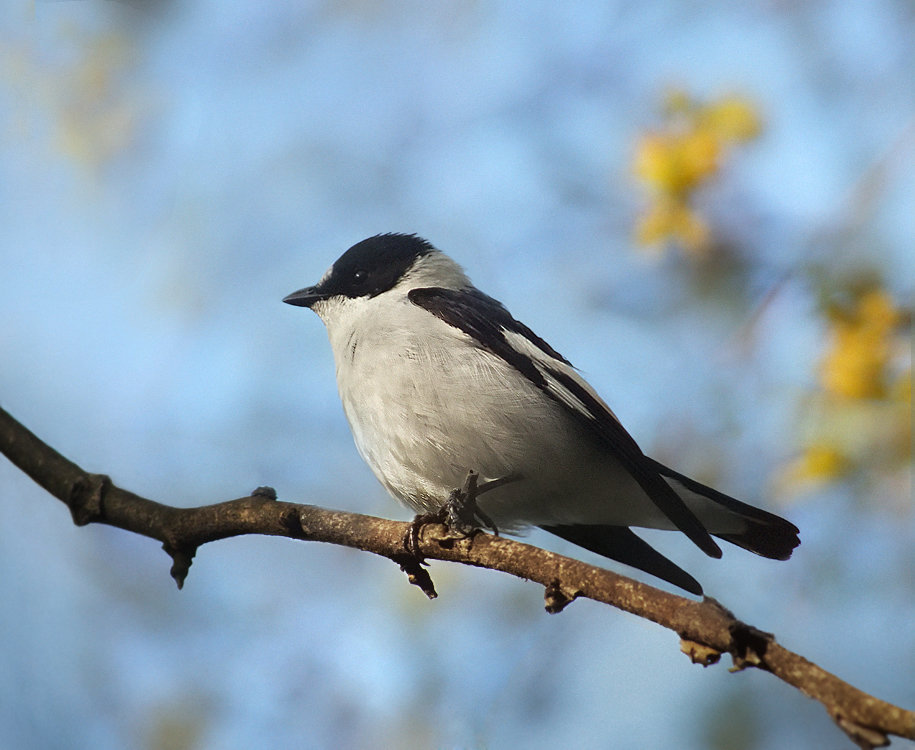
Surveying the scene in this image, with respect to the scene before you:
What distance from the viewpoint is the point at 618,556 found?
3.66 metres

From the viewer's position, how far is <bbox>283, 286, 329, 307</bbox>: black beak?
14.1ft

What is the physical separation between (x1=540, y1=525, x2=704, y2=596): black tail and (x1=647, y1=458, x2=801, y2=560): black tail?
0.25 meters

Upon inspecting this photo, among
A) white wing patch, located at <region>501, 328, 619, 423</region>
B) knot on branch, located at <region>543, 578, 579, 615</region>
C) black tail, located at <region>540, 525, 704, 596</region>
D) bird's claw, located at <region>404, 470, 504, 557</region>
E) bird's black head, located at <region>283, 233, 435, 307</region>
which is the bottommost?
knot on branch, located at <region>543, 578, 579, 615</region>

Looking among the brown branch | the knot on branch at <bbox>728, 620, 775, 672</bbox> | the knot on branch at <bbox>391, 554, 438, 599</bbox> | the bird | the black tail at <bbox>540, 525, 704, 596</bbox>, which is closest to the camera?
the knot on branch at <bbox>728, 620, 775, 672</bbox>

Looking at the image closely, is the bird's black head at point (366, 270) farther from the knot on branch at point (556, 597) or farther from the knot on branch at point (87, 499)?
the knot on branch at point (556, 597)

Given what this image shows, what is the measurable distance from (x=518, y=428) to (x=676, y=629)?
1.44 meters

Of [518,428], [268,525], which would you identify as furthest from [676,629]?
[518,428]

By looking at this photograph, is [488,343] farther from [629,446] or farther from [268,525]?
[268,525]

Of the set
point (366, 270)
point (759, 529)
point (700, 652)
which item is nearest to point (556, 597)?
point (700, 652)

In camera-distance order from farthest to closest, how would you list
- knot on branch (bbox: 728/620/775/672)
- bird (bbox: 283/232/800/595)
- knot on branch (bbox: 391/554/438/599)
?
bird (bbox: 283/232/800/595) → knot on branch (bbox: 391/554/438/599) → knot on branch (bbox: 728/620/775/672)

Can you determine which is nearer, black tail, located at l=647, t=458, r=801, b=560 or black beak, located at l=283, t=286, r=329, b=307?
black tail, located at l=647, t=458, r=801, b=560

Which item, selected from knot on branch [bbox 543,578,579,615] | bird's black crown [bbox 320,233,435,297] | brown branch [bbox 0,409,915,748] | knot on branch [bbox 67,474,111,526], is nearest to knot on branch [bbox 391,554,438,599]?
brown branch [bbox 0,409,915,748]

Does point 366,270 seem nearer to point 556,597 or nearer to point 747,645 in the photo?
point 556,597

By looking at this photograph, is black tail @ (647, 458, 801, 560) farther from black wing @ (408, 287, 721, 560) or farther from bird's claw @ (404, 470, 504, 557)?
bird's claw @ (404, 470, 504, 557)
